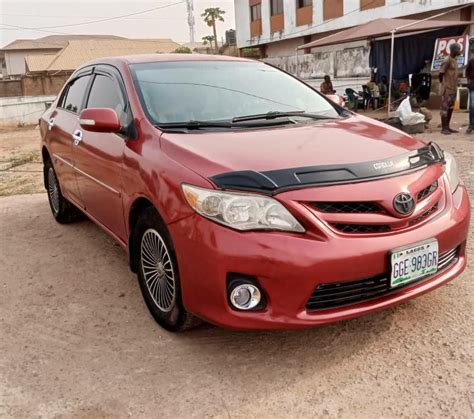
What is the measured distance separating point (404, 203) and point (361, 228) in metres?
0.26

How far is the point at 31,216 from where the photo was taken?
5.73 metres

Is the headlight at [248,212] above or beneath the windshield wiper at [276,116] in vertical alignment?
beneath

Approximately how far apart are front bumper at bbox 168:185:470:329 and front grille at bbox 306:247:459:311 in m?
0.03

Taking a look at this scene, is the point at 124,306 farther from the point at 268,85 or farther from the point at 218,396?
the point at 268,85

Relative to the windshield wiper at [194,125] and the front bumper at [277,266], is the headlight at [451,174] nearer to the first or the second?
the front bumper at [277,266]

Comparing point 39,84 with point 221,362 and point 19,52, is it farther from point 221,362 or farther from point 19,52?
point 19,52

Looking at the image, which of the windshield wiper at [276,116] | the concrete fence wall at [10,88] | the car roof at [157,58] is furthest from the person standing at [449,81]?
the concrete fence wall at [10,88]

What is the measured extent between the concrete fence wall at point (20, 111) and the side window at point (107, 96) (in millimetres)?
19698

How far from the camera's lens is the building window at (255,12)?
35.9 metres

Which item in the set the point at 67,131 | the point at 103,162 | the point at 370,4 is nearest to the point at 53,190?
the point at 67,131

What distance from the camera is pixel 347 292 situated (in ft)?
8.14

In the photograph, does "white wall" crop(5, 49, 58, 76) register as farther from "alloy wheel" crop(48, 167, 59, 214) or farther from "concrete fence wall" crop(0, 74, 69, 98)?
"alloy wheel" crop(48, 167, 59, 214)

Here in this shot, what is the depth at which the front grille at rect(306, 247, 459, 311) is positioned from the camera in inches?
96.1

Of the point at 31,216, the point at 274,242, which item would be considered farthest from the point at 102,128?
the point at 31,216
